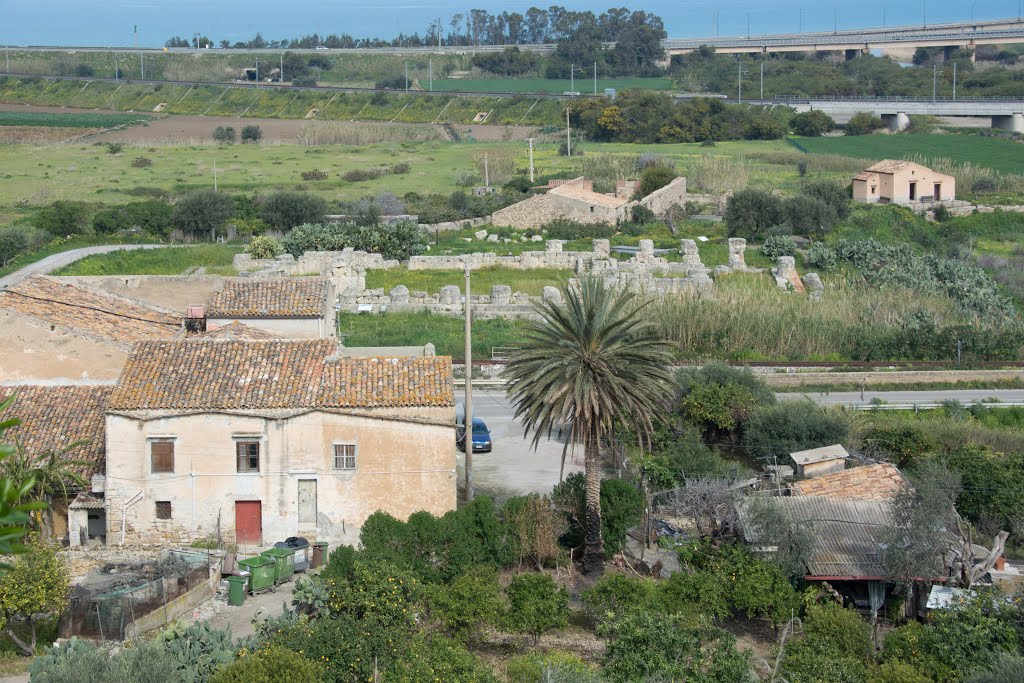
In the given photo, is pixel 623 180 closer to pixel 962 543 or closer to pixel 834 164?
pixel 834 164

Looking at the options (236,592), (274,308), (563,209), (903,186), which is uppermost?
(903,186)

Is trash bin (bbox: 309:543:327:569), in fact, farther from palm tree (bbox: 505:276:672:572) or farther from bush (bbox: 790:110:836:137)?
bush (bbox: 790:110:836:137)

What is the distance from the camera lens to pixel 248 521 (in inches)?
1111

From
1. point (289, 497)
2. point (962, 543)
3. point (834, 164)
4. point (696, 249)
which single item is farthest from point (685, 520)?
point (834, 164)

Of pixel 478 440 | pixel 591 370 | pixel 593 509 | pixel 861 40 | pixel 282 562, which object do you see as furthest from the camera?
pixel 861 40

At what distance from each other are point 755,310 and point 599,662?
85.6ft

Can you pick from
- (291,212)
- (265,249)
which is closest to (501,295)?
(265,249)

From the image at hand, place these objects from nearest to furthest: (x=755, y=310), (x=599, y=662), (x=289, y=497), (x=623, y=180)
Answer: (x=599, y=662) < (x=289, y=497) < (x=755, y=310) < (x=623, y=180)

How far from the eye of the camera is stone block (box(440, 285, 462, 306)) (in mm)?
50219

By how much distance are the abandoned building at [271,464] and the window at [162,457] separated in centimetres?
2

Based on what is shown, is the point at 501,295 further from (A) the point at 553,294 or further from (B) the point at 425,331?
(B) the point at 425,331

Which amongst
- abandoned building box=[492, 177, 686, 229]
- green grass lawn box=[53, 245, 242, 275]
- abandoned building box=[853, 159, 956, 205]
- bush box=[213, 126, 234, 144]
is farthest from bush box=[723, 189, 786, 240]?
bush box=[213, 126, 234, 144]

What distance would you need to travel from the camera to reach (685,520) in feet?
96.7

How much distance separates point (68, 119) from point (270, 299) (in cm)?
9682
